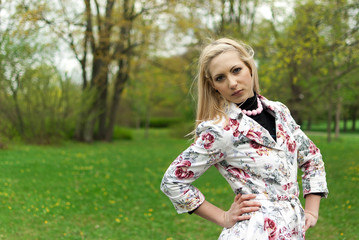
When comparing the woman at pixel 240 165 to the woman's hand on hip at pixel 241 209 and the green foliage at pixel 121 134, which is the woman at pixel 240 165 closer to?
the woman's hand on hip at pixel 241 209

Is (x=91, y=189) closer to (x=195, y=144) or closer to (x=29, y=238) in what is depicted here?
(x=29, y=238)

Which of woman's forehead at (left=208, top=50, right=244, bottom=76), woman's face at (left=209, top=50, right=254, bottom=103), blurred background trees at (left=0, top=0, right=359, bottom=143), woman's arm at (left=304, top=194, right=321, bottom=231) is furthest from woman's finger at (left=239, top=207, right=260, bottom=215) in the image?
blurred background trees at (left=0, top=0, right=359, bottom=143)

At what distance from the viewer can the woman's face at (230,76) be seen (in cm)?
188

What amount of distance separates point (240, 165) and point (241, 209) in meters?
0.19

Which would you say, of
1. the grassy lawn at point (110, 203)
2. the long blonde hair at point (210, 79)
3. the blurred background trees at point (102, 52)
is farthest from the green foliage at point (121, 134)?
the long blonde hair at point (210, 79)

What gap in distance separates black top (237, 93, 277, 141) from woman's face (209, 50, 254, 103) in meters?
0.04

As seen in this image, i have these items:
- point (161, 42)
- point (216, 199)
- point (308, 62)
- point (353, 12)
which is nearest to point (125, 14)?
point (161, 42)

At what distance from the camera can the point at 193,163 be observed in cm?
176

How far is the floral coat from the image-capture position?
174 centimetres

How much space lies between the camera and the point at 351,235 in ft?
17.8

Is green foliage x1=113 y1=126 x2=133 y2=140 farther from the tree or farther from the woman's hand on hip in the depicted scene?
the woman's hand on hip

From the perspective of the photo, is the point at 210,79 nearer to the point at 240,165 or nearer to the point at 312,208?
the point at 240,165

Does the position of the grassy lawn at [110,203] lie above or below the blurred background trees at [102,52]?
below

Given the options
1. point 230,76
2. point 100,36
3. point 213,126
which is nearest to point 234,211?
point 213,126
